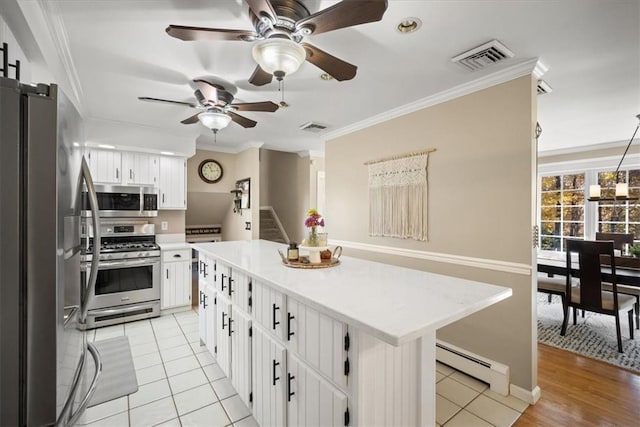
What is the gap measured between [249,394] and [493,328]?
6.70ft

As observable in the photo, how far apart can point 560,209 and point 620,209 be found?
826 mm

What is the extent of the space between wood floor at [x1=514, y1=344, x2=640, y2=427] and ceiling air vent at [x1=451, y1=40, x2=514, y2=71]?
2.63 m

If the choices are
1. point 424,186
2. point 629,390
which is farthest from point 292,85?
point 629,390

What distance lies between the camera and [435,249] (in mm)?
2943

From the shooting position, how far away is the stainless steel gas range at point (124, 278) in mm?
3584

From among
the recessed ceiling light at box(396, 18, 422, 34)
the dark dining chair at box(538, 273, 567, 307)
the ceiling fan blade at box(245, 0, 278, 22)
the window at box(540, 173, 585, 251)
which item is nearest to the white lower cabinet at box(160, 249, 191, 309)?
the ceiling fan blade at box(245, 0, 278, 22)

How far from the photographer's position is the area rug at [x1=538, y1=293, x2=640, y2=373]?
9.37 ft

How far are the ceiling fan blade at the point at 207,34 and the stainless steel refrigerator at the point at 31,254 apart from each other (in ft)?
2.82

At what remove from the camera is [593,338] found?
3277 mm

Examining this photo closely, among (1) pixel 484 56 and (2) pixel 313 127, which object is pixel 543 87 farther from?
(2) pixel 313 127

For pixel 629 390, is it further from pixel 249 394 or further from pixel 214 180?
pixel 214 180

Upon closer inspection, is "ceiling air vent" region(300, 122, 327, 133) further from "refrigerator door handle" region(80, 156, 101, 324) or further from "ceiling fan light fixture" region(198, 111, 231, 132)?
"refrigerator door handle" region(80, 156, 101, 324)

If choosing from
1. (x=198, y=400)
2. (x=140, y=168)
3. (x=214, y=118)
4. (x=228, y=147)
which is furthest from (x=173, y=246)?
(x=198, y=400)

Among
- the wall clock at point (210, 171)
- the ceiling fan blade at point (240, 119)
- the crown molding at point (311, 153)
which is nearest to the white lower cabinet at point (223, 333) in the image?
the ceiling fan blade at point (240, 119)
